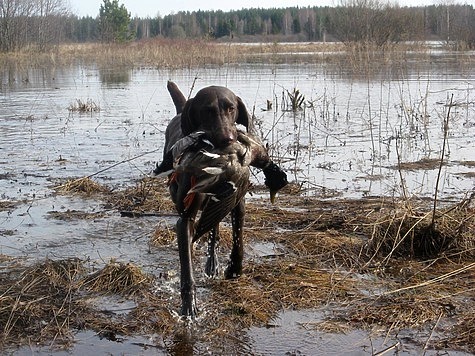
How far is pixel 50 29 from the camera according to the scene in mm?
53375

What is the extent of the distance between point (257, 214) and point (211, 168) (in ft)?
9.80

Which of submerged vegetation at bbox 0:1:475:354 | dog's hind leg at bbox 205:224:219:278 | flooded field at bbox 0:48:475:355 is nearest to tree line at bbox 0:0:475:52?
flooded field at bbox 0:48:475:355

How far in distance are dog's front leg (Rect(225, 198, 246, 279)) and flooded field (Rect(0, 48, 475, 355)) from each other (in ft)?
0.37

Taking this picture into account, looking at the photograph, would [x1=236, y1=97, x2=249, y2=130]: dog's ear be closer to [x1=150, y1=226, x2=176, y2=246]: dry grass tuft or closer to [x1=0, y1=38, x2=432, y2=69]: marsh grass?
[x1=150, y1=226, x2=176, y2=246]: dry grass tuft

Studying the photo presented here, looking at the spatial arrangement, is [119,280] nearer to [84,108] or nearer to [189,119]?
[189,119]

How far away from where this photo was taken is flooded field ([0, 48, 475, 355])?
3854mm

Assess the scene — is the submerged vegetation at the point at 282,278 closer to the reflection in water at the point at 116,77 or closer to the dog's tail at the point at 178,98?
the dog's tail at the point at 178,98

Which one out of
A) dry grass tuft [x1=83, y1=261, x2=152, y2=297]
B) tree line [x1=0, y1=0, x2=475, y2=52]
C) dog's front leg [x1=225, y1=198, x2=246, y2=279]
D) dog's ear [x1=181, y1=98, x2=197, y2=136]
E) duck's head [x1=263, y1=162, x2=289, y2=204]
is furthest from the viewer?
tree line [x1=0, y1=0, x2=475, y2=52]

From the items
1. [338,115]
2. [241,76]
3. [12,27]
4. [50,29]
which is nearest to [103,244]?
[338,115]

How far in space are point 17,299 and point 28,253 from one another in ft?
4.42

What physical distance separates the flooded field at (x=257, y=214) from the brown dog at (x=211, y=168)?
420 mm

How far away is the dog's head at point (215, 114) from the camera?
3.86 metres

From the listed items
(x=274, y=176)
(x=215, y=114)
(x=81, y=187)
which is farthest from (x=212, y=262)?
(x=81, y=187)

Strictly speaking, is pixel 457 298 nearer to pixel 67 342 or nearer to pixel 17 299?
pixel 67 342
